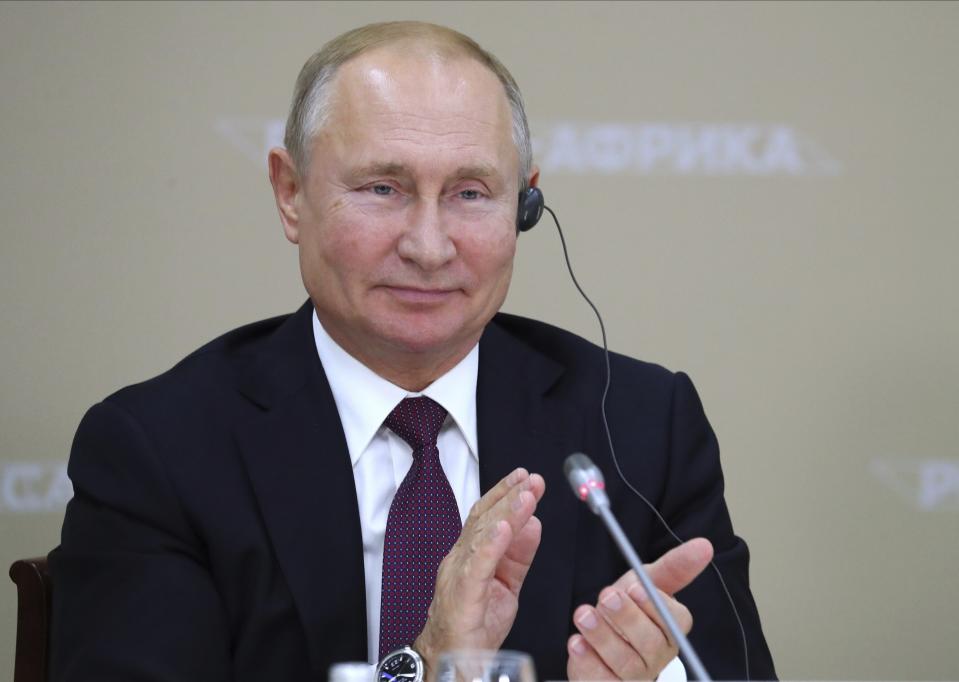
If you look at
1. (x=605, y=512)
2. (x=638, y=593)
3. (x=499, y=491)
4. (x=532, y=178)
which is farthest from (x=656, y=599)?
(x=532, y=178)

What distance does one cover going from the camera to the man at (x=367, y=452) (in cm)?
199

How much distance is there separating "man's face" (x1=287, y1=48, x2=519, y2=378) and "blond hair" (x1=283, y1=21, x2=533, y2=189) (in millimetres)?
21

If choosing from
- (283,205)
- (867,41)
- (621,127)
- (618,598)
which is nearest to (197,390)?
(283,205)

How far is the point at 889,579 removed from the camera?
3.18 metres

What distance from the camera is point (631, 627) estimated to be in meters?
1.70

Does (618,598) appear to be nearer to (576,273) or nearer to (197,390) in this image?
(197,390)

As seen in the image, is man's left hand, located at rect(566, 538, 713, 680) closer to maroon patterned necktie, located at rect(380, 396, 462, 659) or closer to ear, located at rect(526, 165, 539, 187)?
maroon patterned necktie, located at rect(380, 396, 462, 659)

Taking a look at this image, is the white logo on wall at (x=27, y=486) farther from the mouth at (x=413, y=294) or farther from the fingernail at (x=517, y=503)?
the fingernail at (x=517, y=503)

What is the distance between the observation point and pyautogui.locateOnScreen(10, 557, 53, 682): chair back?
6.88ft

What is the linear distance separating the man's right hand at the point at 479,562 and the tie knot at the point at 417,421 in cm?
36

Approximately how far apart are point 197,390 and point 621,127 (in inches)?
57.1

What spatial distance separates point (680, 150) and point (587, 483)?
1.88 metres

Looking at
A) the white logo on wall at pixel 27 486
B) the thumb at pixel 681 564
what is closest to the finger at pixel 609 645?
the thumb at pixel 681 564

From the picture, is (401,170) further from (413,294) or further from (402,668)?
(402,668)
